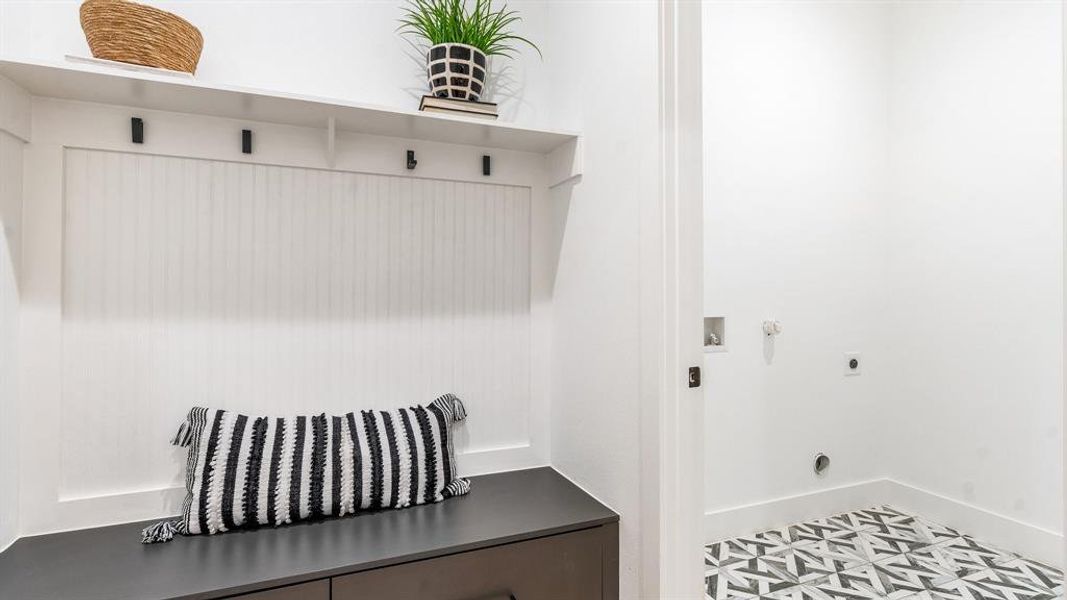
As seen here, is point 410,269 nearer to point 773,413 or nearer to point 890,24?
point 773,413

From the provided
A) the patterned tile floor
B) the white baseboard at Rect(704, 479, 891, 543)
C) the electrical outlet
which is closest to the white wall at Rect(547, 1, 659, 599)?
the patterned tile floor

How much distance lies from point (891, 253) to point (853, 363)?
0.61 m

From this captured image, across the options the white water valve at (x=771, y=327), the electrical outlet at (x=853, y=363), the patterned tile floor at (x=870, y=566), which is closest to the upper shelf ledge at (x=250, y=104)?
the white water valve at (x=771, y=327)

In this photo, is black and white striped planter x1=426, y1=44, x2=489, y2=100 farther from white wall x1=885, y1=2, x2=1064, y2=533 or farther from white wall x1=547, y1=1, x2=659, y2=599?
white wall x1=885, y1=2, x2=1064, y2=533

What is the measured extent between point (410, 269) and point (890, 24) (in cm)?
278

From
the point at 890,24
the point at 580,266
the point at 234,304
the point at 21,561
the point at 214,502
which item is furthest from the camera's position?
the point at 890,24

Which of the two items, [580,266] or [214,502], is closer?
[214,502]

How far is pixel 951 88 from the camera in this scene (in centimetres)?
254

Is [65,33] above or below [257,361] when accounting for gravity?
above

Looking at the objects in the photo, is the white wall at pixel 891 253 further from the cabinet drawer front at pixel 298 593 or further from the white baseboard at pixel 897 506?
the cabinet drawer front at pixel 298 593

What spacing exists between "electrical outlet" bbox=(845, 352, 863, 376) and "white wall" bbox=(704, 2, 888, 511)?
4 cm

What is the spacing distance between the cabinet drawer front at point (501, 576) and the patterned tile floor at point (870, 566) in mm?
728

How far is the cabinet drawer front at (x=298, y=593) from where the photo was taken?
1.16m

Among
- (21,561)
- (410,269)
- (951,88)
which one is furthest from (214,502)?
(951,88)
